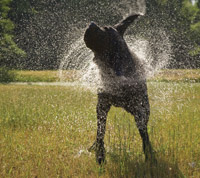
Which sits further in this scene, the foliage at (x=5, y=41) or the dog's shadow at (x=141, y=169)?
the foliage at (x=5, y=41)

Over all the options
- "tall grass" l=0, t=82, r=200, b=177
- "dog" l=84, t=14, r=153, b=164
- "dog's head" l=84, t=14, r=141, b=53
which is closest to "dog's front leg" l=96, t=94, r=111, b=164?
"dog" l=84, t=14, r=153, b=164

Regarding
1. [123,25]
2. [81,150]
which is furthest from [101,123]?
[123,25]

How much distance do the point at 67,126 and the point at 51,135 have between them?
451 millimetres

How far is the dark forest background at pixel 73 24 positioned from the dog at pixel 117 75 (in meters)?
17.3

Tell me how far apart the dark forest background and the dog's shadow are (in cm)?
1749

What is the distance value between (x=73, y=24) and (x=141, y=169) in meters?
21.0

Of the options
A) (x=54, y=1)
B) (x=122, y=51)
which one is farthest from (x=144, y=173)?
(x=54, y=1)

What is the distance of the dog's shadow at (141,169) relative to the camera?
2648mm

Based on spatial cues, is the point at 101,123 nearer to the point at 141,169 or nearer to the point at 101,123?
the point at 101,123

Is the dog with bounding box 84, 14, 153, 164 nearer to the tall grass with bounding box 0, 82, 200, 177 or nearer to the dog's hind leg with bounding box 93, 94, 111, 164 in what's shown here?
the dog's hind leg with bounding box 93, 94, 111, 164

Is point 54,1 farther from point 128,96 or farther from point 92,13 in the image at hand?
point 128,96

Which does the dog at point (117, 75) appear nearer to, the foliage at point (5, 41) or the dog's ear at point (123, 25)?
the dog's ear at point (123, 25)

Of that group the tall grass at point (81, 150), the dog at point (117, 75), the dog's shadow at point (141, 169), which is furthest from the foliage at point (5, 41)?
the dog's shadow at point (141, 169)

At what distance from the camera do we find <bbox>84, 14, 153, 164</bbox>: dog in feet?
8.29
